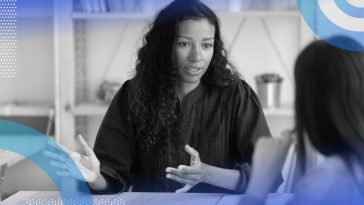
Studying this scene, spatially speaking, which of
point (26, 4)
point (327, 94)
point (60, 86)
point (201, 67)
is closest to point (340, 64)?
point (327, 94)

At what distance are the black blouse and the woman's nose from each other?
148 mm

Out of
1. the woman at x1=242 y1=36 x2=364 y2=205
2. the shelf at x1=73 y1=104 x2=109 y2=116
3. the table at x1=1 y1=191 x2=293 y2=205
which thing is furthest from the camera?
the shelf at x1=73 y1=104 x2=109 y2=116

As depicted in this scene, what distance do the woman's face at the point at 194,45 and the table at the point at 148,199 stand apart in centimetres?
34

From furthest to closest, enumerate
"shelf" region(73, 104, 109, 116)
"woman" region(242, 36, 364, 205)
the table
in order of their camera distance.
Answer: "shelf" region(73, 104, 109, 116), the table, "woman" region(242, 36, 364, 205)

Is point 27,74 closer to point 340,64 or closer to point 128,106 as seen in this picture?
point 128,106

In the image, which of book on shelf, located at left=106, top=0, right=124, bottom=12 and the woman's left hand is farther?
book on shelf, located at left=106, top=0, right=124, bottom=12

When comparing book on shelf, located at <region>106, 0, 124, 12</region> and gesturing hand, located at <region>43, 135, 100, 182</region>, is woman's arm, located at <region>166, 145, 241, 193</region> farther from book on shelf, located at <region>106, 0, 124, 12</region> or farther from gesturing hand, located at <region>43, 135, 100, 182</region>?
book on shelf, located at <region>106, 0, 124, 12</region>

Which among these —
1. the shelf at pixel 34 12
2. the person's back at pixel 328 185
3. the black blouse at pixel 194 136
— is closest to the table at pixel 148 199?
the black blouse at pixel 194 136

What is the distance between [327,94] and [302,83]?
0.11 feet

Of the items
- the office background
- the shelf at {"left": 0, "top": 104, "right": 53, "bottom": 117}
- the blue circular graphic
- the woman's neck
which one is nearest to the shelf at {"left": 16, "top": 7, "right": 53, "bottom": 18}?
the office background

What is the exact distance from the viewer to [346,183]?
1.60 feet

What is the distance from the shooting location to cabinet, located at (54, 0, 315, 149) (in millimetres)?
1674

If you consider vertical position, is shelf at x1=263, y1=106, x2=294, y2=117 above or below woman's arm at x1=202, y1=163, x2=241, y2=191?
below

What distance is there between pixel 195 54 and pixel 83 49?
1.08 m
